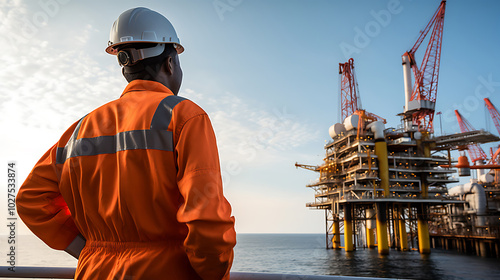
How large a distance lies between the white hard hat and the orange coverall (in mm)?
283

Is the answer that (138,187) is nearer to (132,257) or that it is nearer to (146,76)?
(132,257)

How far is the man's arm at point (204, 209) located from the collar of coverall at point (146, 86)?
478mm

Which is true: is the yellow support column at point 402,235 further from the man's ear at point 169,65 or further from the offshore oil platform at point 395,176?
the man's ear at point 169,65

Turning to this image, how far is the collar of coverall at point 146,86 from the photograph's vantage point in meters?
2.18

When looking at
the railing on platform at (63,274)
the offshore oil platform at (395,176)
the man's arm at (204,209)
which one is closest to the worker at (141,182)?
the man's arm at (204,209)

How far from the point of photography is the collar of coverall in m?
2.18

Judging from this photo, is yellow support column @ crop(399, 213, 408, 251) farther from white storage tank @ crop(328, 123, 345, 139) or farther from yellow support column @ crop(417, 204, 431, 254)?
white storage tank @ crop(328, 123, 345, 139)

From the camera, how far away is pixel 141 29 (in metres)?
2.18

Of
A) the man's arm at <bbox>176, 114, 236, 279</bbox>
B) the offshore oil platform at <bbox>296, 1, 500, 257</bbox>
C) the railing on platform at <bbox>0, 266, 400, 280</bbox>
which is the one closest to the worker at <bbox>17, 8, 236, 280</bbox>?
the man's arm at <bbox>176, 114, 236, 279</bbox>

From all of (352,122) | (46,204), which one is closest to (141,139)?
(46,204)

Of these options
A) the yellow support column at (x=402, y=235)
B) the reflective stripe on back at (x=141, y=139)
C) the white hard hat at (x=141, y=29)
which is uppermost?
the white hard hat at (x=141, y=29)

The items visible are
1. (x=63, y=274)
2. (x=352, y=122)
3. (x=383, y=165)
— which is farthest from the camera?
(x=352, y=122)

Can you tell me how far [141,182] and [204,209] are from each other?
37 cm

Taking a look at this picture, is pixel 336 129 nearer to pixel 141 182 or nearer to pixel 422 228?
pixel 422 228
